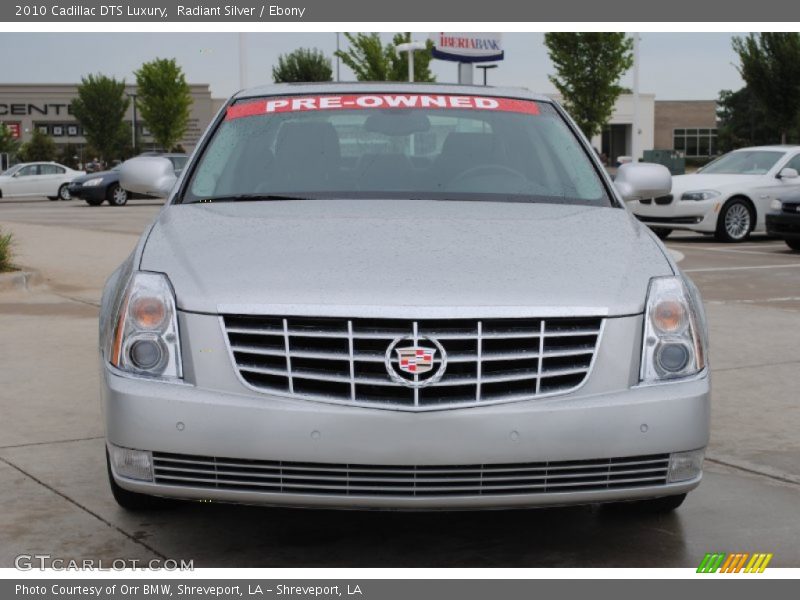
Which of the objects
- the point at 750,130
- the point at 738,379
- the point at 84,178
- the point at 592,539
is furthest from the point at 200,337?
the point at 750,130

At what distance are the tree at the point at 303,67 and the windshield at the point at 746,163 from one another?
160 feet

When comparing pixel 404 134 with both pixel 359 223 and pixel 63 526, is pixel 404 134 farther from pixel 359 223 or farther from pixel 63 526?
pixel 63 526

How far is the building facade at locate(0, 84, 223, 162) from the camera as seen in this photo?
92.3 meters

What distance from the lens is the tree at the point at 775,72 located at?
3825 cm

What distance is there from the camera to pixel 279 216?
15.5 feet

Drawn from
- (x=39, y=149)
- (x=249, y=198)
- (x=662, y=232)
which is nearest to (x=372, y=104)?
(x=249, y=198)

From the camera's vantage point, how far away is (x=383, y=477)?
3.82 metres

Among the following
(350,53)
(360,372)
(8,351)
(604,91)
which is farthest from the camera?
(350,53)

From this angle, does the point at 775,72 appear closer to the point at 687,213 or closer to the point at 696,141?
the point at 687,213

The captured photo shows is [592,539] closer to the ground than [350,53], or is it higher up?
closer to the ground

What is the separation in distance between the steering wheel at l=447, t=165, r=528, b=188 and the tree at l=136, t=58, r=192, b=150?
62190 millimetres

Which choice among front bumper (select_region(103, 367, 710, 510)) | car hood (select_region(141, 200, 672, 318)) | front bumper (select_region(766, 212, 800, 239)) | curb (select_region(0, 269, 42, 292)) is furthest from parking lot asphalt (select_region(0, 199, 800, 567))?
front bumper (select_region(766, 212, 800, 239))

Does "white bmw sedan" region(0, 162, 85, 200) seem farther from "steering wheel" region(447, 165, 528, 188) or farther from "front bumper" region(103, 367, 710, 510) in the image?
"front bumper" region(103, 367, 710, 510)

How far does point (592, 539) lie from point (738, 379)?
3.34 meters
